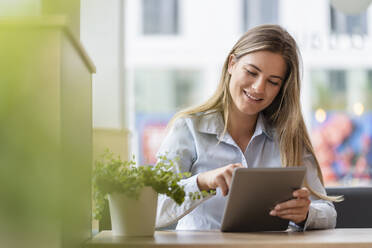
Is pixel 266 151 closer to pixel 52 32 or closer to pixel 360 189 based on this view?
pixel 360 189

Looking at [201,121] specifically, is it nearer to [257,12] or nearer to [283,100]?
[283,100]

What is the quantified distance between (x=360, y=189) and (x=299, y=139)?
0.38 m

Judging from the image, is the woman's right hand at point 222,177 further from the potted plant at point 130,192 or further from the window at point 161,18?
the window at point 161,18

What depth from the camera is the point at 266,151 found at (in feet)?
6.54

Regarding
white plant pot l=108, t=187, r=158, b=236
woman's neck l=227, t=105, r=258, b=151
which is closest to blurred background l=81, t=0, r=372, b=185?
woman's neck l=227, t=105, r=258, b=151

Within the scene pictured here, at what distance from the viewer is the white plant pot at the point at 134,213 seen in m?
1.30

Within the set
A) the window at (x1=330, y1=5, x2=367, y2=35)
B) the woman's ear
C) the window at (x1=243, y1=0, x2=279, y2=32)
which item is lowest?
the woman's ear

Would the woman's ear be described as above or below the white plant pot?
above

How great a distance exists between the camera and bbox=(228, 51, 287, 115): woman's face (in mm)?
1837

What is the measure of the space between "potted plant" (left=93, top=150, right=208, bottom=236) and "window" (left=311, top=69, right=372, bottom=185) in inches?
299

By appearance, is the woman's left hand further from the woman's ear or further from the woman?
the woman's ear

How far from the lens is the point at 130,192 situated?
1.28 m

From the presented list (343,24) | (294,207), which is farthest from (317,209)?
(343,24)

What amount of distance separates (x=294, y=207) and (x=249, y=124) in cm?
66
